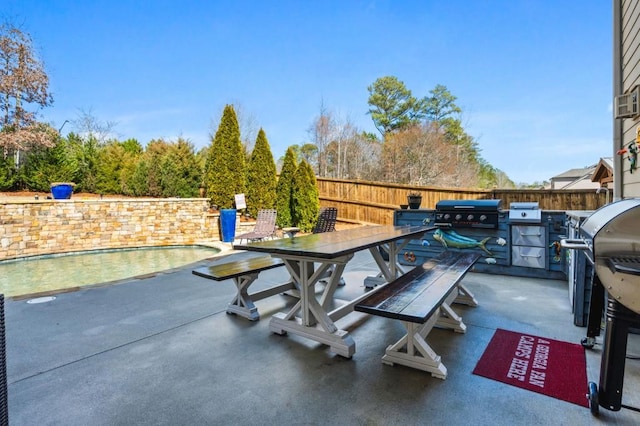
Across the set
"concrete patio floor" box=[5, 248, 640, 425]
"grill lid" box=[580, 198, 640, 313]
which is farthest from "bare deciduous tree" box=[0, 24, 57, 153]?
"grill lid" box=[580, 198, 640, 313]

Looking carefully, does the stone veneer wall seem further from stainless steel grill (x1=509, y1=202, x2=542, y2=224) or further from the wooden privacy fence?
stainless steel grill (x1=509, y1=202, x2=542, y2=224)

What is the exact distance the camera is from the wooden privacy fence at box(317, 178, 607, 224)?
607cm

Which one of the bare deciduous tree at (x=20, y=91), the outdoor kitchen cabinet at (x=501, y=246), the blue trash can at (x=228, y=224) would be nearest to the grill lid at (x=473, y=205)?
the outdoor kitchen cabinet at (x=501, y=246)

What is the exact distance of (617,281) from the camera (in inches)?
53.8

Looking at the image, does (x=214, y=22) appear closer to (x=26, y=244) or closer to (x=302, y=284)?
(x=26, y=244)

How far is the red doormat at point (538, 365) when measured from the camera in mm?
1798

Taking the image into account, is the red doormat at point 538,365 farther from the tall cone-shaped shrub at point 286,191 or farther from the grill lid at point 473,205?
the tall cone-shaped shrub at point 286,191

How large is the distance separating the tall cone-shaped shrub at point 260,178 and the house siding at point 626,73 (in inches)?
302

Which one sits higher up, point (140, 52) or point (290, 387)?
point (140, 52)

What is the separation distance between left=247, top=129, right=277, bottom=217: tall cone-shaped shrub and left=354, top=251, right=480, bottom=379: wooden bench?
7.40m

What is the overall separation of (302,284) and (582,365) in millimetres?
1857

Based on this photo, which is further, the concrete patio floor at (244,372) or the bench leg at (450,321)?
the bench leg at (450,321)

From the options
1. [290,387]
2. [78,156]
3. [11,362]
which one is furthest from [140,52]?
[290,387]

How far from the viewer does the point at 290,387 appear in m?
1.85
